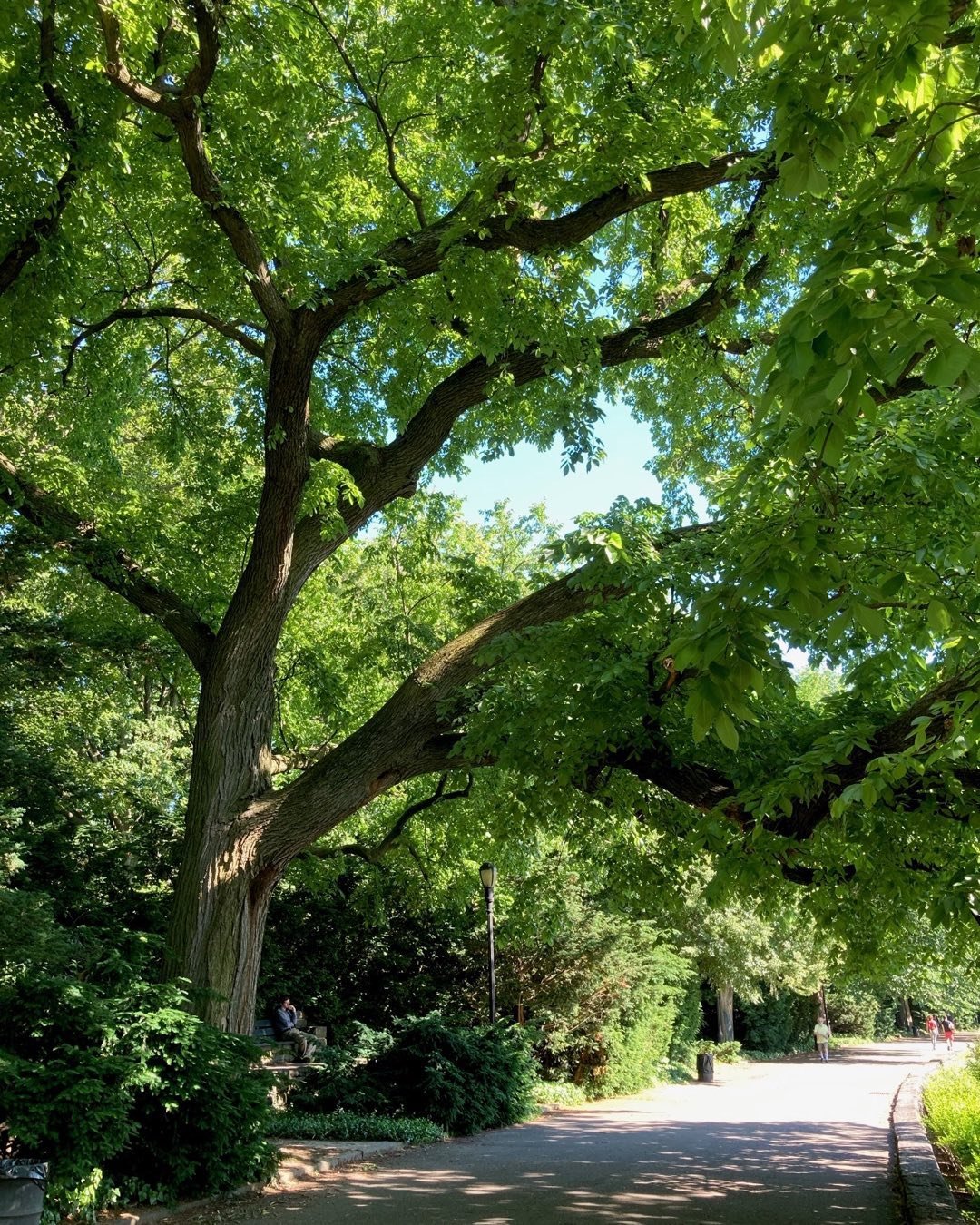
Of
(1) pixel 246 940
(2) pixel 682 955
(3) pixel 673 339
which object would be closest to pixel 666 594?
(3) pixel 673 339

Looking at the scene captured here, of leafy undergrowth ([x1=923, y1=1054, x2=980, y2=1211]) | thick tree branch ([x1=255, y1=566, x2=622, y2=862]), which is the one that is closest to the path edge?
leafy undergrowth ([x1=923, y1=1054, x2=980, y2=1211])

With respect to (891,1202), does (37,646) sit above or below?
above

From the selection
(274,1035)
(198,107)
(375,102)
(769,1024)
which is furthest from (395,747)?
(769,1024)

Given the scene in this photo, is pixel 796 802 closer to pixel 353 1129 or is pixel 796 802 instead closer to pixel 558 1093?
pixel 353 1129

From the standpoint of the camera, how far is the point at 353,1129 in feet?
43.0

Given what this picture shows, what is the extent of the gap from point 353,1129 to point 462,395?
31.4ft

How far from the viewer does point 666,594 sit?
8.26 metres

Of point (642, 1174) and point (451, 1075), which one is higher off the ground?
point (451, 1075)

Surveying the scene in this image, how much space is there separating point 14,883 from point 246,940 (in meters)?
4.46

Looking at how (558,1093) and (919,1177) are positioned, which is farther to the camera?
(558,1093)

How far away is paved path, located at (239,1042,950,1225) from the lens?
8344 mm

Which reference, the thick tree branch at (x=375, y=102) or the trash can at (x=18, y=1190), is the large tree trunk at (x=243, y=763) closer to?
the thick tree branch at (x=375, y=102)

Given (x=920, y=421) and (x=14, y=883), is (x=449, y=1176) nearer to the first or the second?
(x=14, y=883)

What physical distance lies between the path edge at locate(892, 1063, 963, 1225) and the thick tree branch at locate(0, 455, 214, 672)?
8.11 meters
